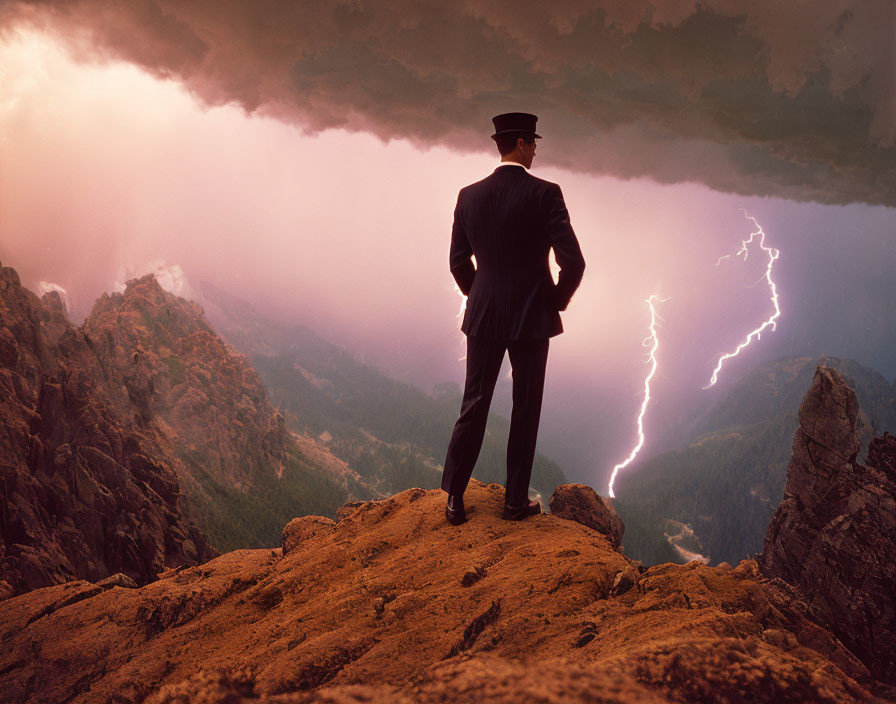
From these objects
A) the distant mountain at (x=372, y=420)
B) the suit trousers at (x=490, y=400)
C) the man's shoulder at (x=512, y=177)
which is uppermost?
the man's shoulder at (x=512, y=177)

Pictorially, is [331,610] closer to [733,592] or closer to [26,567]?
[733,592]

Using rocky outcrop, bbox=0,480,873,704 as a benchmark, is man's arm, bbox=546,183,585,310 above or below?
above

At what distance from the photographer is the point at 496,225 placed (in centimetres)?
398

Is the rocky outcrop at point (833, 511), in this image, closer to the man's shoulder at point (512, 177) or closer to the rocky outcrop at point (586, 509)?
the rocky outcrop at point (586, 509)

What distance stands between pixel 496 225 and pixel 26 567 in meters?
25.3

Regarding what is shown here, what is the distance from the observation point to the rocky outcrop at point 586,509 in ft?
18.2

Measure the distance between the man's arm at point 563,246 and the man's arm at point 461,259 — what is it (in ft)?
3.20

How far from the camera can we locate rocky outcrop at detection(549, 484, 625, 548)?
555 centimetres

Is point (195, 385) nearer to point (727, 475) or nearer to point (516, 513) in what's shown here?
point (516, 513)

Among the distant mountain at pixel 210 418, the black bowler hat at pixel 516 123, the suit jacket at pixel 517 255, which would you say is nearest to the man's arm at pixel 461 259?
the suit jacket at pixel 517 255

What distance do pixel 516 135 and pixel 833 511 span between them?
59.6 feet

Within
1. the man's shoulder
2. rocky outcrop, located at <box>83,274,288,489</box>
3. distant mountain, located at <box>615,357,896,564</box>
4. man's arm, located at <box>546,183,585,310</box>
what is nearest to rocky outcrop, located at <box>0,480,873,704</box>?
man's arm, located at <box>546,183,585,310</box>

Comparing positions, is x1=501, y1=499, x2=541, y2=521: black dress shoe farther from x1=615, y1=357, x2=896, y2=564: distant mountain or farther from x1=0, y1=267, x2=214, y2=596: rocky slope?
x1=615, y1=357, x2=896, y2=564: distant mountain

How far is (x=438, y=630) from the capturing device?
2.79 m
